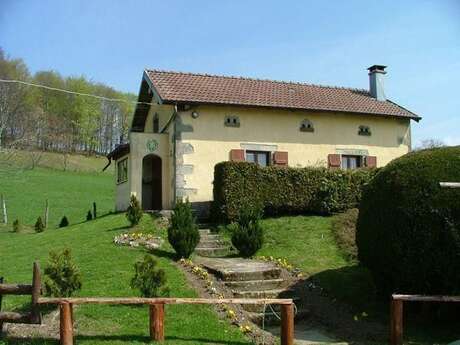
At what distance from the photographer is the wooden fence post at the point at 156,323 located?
782cm

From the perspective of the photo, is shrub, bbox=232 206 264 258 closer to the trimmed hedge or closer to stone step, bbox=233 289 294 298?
the trimmed hedge

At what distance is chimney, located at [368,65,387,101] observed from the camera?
25594 millimetres

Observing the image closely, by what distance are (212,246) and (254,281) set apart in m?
3.84

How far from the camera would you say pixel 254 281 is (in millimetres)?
11906

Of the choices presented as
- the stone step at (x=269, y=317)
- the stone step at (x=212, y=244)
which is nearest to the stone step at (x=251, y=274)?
the stone step at (x=269, y=317)

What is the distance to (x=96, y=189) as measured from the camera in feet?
143

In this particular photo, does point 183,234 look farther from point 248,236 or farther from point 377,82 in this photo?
point 377,82

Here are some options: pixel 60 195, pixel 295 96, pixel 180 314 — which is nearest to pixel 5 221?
pixel 60 195

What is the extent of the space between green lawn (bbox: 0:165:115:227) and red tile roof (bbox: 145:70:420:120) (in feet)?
34.4

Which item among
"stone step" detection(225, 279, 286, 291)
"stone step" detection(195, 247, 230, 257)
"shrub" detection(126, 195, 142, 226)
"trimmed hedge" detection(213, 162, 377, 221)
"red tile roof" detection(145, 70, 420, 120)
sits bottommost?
"stone step" detection(225, 279, 286, 291)

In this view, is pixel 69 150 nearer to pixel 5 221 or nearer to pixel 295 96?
pixel 5 221

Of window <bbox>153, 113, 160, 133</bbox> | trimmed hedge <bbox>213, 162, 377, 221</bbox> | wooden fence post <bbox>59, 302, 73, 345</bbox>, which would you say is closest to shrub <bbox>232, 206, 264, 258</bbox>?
trimmed hedge <bbox>213, 162, 377, 221</bbox>

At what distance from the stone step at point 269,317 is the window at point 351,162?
42.1 feet

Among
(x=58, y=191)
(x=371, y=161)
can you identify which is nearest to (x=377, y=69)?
(x=371, y=161)
